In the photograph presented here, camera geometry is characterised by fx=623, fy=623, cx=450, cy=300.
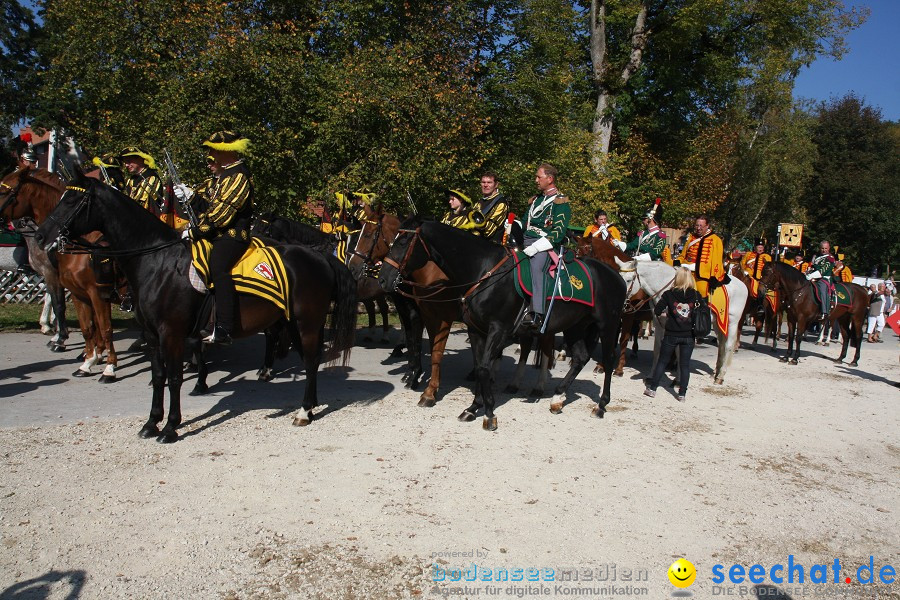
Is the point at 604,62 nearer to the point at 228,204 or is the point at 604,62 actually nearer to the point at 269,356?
the point at 269,356

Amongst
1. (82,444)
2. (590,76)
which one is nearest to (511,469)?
(82,444)

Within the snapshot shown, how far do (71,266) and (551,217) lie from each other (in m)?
6.88

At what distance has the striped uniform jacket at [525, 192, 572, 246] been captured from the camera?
26.1 feet

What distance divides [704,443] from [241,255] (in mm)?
5880

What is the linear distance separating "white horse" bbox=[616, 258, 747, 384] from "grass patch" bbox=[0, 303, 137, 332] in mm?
10345

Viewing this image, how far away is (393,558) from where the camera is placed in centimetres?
449

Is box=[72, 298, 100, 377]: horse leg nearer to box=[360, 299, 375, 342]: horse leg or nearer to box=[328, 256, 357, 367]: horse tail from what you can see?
box=[328, 256, 357, 367]: horse tail

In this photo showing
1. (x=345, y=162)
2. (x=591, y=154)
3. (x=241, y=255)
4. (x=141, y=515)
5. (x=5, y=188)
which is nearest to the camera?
(x=141, y=515)

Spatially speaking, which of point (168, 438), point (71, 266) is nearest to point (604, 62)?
point (71, 266)

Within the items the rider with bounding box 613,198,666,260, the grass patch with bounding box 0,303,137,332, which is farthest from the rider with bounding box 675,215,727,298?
the grass patch with bounding box 0,303,137,332

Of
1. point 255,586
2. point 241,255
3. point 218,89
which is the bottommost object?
point 255,586

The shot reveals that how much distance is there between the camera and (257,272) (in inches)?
275

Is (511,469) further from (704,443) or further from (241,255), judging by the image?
(241,255)

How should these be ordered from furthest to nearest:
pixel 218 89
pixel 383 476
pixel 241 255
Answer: pixel 218 89 → pixel 241 255 → pixel 383 476
